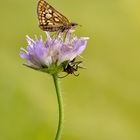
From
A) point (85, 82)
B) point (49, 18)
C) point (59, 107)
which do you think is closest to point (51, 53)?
point (49, 18)

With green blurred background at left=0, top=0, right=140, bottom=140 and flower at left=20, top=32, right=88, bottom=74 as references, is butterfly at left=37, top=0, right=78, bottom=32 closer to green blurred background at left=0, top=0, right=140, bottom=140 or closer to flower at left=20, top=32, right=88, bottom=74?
flower at left=20, top=32, right=88, bottom=74

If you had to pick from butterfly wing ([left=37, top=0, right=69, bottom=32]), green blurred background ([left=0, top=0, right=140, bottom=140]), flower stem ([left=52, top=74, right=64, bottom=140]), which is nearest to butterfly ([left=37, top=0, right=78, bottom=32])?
butterfly wing ([left=37, top=0, right=69, bottom=32])

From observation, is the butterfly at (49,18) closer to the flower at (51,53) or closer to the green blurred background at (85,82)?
the flower at (51,53)

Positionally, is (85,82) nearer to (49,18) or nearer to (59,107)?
(49,18)

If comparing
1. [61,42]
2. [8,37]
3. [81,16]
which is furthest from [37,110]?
[61,42]

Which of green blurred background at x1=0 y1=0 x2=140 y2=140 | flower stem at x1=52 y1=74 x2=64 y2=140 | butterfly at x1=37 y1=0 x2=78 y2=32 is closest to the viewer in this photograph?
flower stem at x1=52 y1=74 x2=64 y2=140
